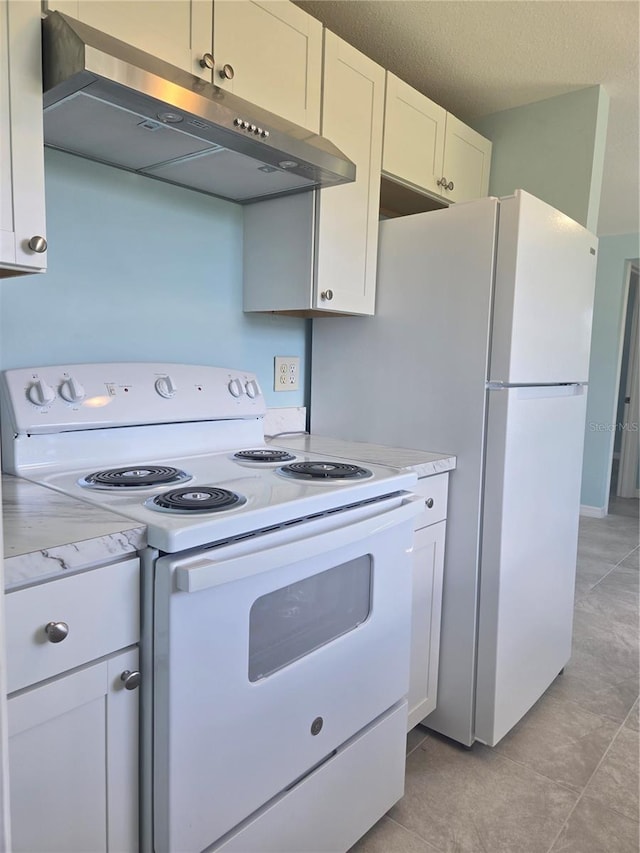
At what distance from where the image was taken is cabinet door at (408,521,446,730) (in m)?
1.70

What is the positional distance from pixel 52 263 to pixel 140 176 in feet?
1.21

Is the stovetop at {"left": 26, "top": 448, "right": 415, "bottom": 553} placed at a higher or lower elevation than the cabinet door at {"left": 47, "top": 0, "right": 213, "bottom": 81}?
lower

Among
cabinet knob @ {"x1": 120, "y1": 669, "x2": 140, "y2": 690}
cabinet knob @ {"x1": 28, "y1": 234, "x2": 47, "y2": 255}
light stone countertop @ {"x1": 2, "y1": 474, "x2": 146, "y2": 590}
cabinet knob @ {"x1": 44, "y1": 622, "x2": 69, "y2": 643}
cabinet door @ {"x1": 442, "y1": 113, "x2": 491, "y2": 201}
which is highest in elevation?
cabinet door @ {"x1": 442, "y1": 113, "x2": 491, "y2": 201}

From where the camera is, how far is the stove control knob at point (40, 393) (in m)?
1.35

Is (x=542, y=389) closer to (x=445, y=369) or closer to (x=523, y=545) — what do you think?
(x=445, y=369)

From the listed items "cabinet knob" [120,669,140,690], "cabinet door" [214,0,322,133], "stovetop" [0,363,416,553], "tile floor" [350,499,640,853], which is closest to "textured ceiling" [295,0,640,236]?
"cabinet door" [214,0,322,133]

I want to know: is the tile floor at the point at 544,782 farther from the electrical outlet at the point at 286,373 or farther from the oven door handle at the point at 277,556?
the electrical outlet at the point at 286,373

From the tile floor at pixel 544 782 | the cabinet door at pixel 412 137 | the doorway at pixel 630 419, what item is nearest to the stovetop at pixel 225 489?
the tile floor at pixel 544 782

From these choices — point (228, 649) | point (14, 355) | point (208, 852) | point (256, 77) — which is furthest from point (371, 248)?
point (208, 852)

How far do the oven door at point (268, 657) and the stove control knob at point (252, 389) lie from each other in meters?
0.64

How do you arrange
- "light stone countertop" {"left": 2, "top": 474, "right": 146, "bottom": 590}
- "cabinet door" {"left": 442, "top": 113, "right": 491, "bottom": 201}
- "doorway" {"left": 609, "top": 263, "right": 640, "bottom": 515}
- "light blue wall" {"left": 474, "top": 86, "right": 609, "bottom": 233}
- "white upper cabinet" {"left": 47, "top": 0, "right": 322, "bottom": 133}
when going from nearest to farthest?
"light stone countertop" {"left": 2, "top": 474, "right": 146, "bottom": 590} < "white upper cabinet" {"left": 47, "top": 0, "right": 322, "bottom": 133} < "cabinet door" {"left": 442, "top": 113, "right": 491, "bottom": 201} < "light blue wall" {"left": 474, "top": 86, "right": 609, "bottom": 233} < "doorway" {"left": 609, "top": 263, "right": 640, "bottom": 515}

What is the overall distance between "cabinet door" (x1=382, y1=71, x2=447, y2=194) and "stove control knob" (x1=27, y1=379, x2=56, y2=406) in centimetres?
125

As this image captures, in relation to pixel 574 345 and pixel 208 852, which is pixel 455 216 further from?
pixel 208 852

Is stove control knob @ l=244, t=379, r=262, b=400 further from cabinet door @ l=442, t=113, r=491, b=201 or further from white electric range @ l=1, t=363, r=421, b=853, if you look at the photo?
cabinet door @ l=442, t=113, r=491, b=201
